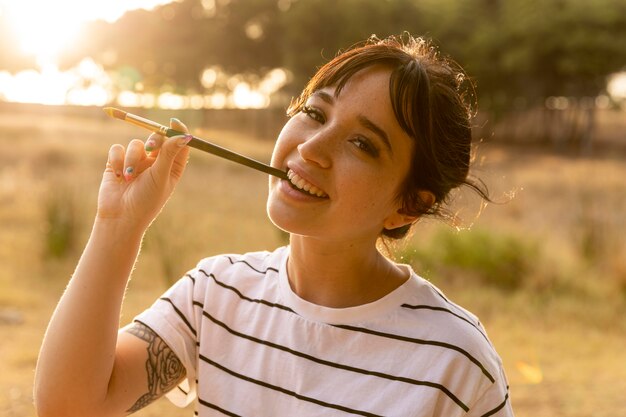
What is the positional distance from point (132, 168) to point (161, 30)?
26990 mm

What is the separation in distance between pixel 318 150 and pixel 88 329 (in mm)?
529

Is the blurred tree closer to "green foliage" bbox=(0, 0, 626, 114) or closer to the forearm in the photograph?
"green foliage" bbox=(0, 0, 626, 114)

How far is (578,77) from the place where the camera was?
25062mm

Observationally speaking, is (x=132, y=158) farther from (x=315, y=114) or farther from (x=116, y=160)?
(x=315, y=114)

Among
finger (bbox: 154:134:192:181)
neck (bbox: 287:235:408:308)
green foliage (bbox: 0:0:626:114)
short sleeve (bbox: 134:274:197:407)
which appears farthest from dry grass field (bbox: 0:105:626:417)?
green foliage (bbox: 0:0:626:114)

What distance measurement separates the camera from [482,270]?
6.68m

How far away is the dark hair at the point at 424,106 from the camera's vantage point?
4.70 feet

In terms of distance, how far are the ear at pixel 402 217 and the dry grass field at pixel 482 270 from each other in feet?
0.60

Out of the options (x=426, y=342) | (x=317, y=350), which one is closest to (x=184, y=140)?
(x=317, y=350)

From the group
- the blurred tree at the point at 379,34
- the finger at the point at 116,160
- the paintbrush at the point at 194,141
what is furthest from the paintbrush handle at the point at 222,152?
the blurred tree at the point at 379,34

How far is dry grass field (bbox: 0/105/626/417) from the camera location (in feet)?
14.3

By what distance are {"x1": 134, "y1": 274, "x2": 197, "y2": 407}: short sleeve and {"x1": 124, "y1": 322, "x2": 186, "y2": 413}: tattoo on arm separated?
11mm

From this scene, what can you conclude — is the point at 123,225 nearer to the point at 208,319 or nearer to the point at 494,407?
the point at 208,319

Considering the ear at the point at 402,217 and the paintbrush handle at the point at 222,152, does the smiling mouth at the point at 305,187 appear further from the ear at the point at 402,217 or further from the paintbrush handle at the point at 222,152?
the ear at the point at 402,217
